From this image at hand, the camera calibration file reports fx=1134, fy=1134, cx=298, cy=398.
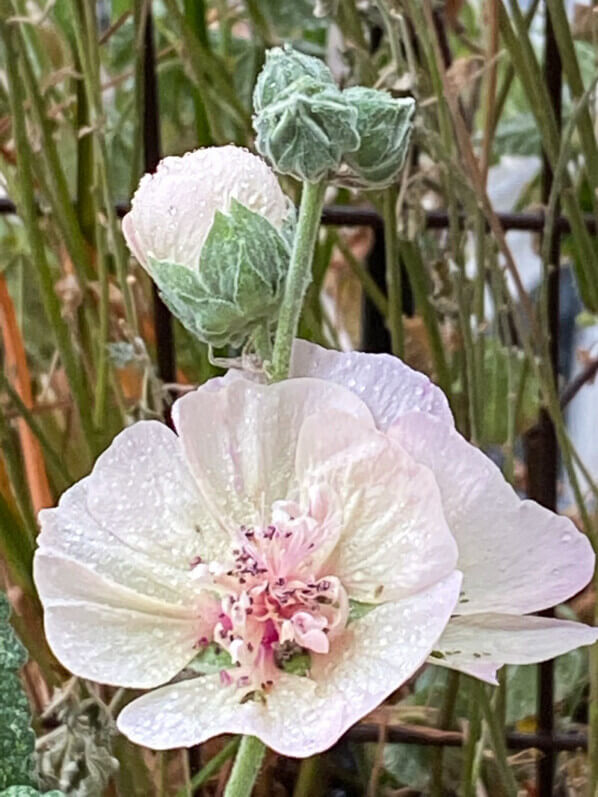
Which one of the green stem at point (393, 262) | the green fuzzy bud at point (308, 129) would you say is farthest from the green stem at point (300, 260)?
the green stem at point (393, 262)

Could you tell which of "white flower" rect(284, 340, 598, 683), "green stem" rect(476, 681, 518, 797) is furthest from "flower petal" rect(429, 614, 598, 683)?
"green stem" rect(476, 681, 518, 797)

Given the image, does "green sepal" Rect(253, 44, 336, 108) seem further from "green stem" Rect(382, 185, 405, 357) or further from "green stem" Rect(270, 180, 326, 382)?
"green stem" Rect(382, 185, 405, 357)

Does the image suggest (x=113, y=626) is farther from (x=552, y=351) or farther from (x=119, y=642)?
(x=552, y=351)

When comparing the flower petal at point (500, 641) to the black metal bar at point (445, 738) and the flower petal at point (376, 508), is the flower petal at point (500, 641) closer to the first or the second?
the flower petal at point (376, 508)

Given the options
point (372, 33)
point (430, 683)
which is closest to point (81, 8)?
point (372, 33)

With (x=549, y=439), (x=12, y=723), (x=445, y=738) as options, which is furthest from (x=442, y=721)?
(x=12, y=723)
